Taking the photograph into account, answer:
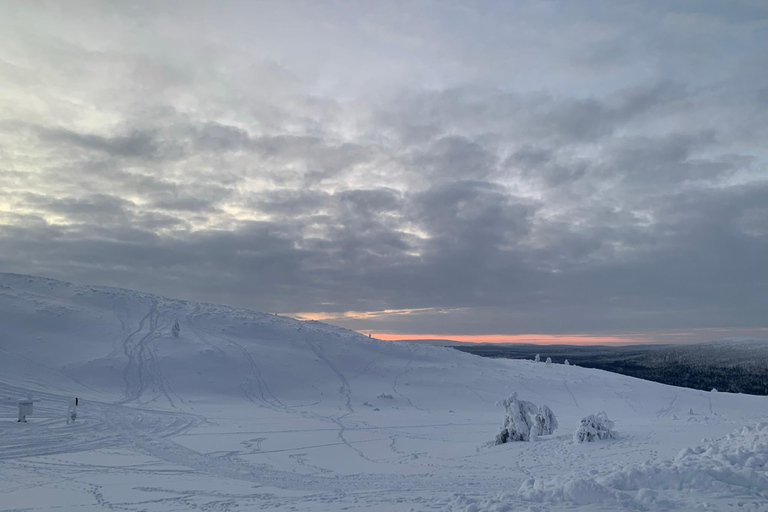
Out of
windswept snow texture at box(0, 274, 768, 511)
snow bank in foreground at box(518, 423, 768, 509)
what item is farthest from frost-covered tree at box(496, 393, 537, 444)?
snow bank in foreground at box(518, 423, 768, 509)

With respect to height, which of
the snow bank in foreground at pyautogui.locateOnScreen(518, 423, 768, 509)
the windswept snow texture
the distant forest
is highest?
the snow bank in foreground at pyautogui.locateOnScreen(518, 423, 768, 509)

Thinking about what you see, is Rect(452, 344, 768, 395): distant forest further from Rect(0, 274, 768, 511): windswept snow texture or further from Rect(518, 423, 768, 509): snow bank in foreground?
Rect(518, 423, 768, 509): snow bank in foreground

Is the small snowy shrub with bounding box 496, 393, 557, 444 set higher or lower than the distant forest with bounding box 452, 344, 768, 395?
higher

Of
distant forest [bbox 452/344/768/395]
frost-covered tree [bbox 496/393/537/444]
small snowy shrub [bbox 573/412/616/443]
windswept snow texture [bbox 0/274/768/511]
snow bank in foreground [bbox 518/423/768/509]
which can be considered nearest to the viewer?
snow bank in foreground [bbox 518/423/768/509]

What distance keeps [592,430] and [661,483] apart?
852 centimetres

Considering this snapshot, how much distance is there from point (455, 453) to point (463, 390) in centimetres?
2104

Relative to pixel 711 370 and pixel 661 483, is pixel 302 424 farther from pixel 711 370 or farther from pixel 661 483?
pixel 711 370

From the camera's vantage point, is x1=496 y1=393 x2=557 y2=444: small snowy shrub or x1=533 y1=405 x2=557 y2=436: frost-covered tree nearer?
x1=496 y1=393 x2=557 y2=444: small snowy shrub

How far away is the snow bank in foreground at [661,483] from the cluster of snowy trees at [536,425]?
711 cm

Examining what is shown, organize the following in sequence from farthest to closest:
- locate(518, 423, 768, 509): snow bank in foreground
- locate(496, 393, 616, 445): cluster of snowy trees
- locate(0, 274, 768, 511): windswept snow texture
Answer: locate(496, 393, 616, 445): cluster of snowy trees
locate(0, 274, 768, 511): windswept snow texture
locate(518, 423, 768, 509): snow bank in foreground

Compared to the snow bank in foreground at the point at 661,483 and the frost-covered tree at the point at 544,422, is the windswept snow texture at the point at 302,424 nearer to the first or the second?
the snow bank in foreground at the point at 661,483

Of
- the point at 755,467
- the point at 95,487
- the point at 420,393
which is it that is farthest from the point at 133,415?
the point at 755,467

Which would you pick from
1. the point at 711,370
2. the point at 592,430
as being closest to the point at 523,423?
the point at 592,430

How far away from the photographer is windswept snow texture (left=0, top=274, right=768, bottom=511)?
33.7 feet
